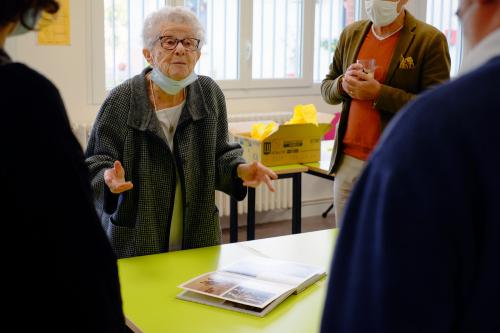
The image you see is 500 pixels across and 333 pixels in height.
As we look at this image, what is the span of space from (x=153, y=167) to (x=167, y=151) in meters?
0.07

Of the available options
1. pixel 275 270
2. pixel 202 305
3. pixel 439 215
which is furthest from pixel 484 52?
pixel 275 270

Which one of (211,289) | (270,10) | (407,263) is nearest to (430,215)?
(407,263)

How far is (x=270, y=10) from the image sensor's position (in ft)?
17.2

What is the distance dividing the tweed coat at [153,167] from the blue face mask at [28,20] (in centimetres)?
135

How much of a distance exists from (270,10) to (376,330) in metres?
4.70

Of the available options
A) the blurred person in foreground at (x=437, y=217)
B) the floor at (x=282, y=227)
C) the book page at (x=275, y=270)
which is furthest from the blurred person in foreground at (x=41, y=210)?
the floor at (x=282, y=227)

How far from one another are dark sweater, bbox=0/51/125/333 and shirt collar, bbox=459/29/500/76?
52 cm

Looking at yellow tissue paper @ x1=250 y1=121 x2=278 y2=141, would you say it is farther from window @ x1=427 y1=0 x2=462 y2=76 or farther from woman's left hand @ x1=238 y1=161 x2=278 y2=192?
window @ x1=427 y1=0 x2=462 y2=76

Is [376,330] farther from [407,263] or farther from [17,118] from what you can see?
[17,118]

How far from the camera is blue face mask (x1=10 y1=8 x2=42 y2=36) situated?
91 centimetres

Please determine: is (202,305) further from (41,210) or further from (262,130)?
(262,130)

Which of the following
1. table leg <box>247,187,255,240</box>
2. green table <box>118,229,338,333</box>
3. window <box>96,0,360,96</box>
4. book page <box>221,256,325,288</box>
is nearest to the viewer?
green table <box>118,229,338,333</box>

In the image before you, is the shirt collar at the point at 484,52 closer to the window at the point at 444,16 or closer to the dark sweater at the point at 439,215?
the dark sweater at the point at 439,215

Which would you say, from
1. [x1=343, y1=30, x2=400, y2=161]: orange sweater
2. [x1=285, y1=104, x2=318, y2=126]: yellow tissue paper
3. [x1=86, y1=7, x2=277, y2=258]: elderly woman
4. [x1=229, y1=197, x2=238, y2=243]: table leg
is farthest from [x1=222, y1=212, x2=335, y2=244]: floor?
[x1=86, y1=7, x2=277, y2=258]: elderly woman
